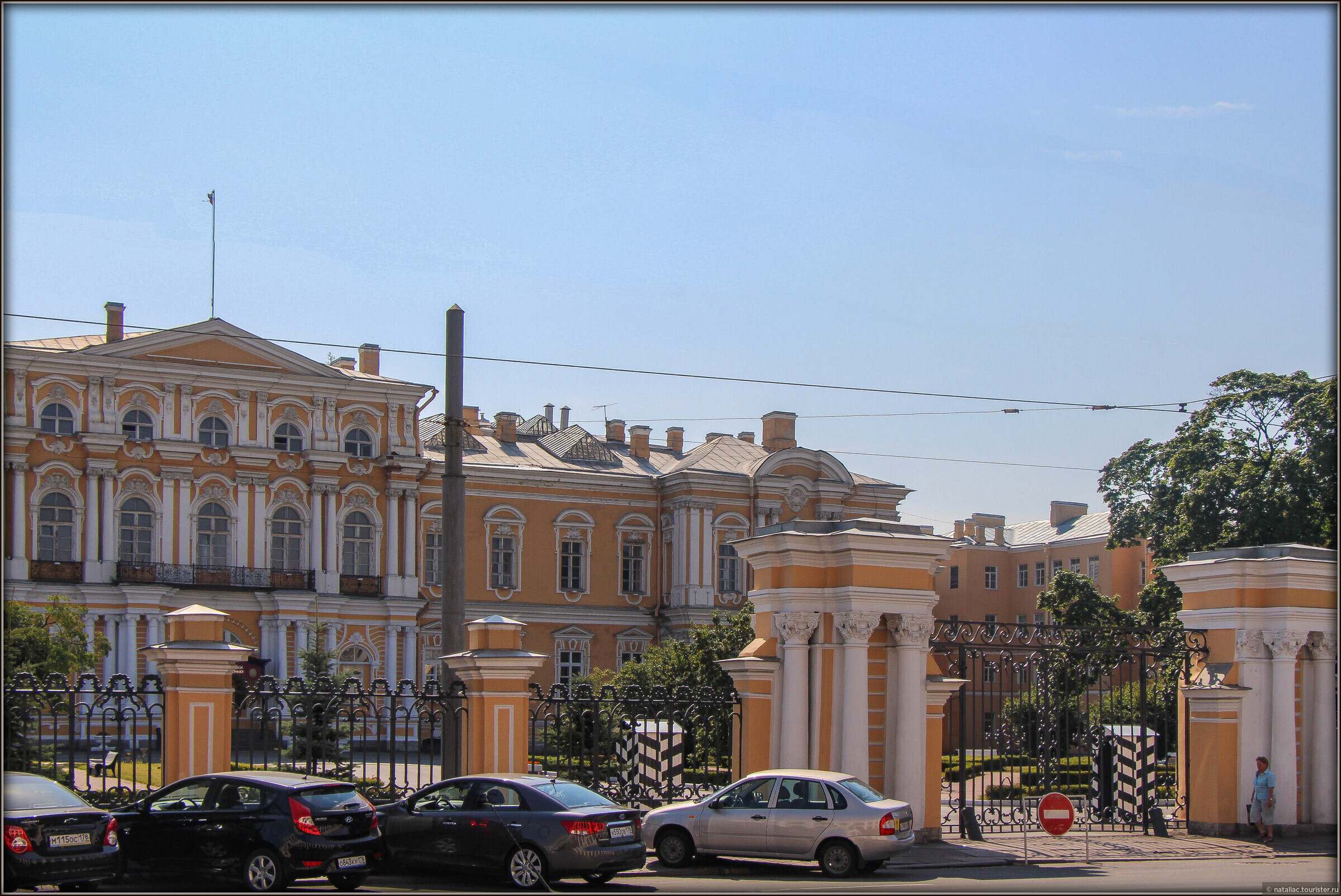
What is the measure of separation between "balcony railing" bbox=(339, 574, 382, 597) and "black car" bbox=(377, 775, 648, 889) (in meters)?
33.7

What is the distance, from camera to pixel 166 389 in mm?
44312

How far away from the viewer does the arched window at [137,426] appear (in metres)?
44.1

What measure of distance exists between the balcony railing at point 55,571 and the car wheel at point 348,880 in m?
33.0

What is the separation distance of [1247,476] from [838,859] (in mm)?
28505

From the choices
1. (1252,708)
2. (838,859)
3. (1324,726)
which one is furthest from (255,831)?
(1324,726)

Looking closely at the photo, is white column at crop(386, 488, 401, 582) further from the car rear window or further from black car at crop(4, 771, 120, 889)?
black car at crop(4, 771, 120, 889)

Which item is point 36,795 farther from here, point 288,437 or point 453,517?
point 288,437

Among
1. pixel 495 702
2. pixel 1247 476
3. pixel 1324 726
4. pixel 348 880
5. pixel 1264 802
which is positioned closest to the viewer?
pixel 348 880

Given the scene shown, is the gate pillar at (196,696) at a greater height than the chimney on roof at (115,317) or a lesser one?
lesser

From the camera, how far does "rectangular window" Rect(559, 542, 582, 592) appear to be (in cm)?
5169

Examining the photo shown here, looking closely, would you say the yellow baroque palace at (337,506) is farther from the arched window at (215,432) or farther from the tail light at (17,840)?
the tail light at (17,840)

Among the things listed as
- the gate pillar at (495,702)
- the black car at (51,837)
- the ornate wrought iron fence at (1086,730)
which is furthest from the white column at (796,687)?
the black car at (51,837)

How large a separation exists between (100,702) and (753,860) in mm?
6782

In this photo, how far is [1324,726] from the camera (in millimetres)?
19172
